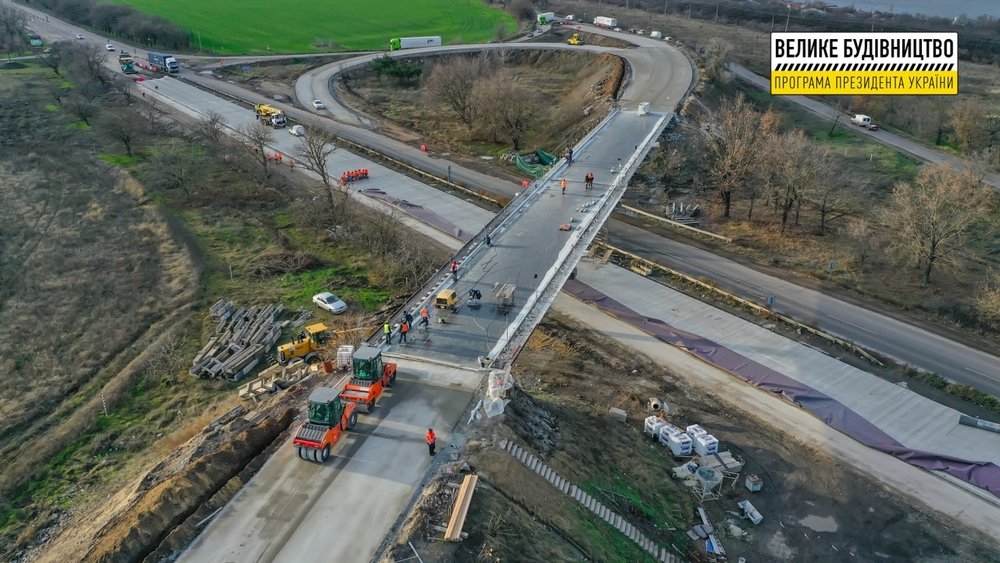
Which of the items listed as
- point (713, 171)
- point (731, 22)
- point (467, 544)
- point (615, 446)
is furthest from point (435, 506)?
point (731, 22)

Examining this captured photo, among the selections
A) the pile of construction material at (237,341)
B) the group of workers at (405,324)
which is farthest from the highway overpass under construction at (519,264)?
the pile of construction material at (237,341)

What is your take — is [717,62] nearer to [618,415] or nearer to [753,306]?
[753,306]

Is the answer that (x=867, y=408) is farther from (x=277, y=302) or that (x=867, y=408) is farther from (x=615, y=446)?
(x=277, y=302)

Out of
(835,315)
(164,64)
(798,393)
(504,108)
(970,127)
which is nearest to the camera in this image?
(798,393)

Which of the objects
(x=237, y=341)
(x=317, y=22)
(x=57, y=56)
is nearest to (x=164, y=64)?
(x=57, y=56)

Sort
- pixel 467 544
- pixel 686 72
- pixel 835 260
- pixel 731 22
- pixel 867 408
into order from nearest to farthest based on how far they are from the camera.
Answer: pixel 467 544 < pixel 867 408 < pixel 835 260 < pixel 686 72 < pixel 731 22
